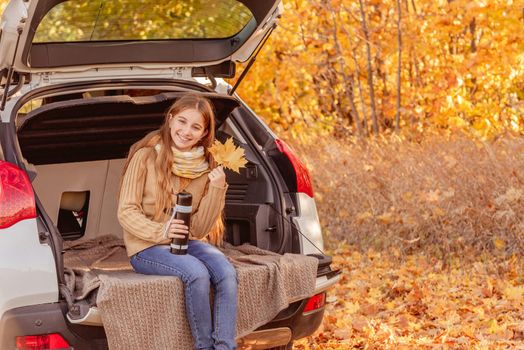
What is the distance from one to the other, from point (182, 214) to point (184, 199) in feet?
0.22

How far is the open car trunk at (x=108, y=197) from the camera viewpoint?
437cm

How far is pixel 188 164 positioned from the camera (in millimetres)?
4852

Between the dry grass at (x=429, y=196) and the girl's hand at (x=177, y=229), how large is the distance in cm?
398

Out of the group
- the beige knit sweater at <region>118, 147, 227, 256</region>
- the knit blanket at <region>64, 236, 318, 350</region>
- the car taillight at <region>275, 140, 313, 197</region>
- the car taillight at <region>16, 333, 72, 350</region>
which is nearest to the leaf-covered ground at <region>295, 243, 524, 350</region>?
the car taillight at <region>275, 140, 313, 197</region>

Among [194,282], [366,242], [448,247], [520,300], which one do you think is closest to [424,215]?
[448,247]

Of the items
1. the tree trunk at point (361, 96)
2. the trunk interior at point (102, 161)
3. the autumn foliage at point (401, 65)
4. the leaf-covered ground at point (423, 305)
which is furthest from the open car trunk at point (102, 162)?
the tree trunk at point (361, 96)

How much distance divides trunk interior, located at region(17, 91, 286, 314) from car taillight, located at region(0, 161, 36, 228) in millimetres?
507

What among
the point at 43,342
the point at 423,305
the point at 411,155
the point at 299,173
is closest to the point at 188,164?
the point at 299,173

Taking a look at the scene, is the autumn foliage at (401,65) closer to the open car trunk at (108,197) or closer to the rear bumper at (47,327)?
the open car trunk at (108,197)

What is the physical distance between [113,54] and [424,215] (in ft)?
13.7

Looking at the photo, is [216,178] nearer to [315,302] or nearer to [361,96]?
[315,302]

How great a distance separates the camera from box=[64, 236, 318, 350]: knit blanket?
4121 millimetres

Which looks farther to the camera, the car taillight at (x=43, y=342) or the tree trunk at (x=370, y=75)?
the tree trunk at (x=370, y=75)

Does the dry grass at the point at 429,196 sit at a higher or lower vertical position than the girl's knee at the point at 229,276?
lower
